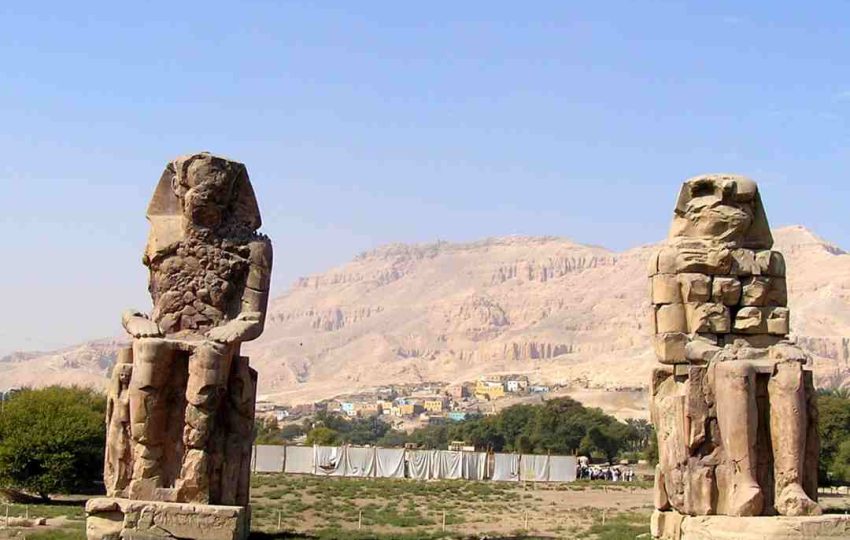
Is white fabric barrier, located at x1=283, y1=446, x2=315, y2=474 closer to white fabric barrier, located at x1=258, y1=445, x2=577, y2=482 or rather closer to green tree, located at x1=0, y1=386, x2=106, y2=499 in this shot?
white fabric barrier, located at x1=258, y1=445, x2=577, y2=482

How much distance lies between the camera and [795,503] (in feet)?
33.7

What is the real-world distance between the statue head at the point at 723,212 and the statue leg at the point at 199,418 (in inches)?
188

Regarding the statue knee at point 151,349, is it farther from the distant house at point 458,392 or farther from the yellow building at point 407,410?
the distant house at point 458,392

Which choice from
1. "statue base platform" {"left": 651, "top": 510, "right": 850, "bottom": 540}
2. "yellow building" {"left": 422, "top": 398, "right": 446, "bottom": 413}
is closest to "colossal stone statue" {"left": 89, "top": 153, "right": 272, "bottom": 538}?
"statue base platform" {"left": 651, "top": 510, "right": 850, "bottom": 540}

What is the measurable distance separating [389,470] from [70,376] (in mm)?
150853

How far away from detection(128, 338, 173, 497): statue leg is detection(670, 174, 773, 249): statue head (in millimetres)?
5256

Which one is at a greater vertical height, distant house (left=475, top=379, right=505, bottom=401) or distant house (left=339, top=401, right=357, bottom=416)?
distant house (left=475, top=379, right=505, bottom=401)

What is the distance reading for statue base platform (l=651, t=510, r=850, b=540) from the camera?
9.83 m

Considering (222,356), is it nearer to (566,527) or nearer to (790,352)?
(790,352)

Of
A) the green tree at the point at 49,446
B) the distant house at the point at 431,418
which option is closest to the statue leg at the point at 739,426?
the green tree at the point at 49,446

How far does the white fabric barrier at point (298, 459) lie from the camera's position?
40.2 metres

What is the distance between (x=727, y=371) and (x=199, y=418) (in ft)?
16.3

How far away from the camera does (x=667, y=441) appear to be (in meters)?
11.0

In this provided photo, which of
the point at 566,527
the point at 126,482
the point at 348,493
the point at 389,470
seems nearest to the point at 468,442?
the point at 389,470
